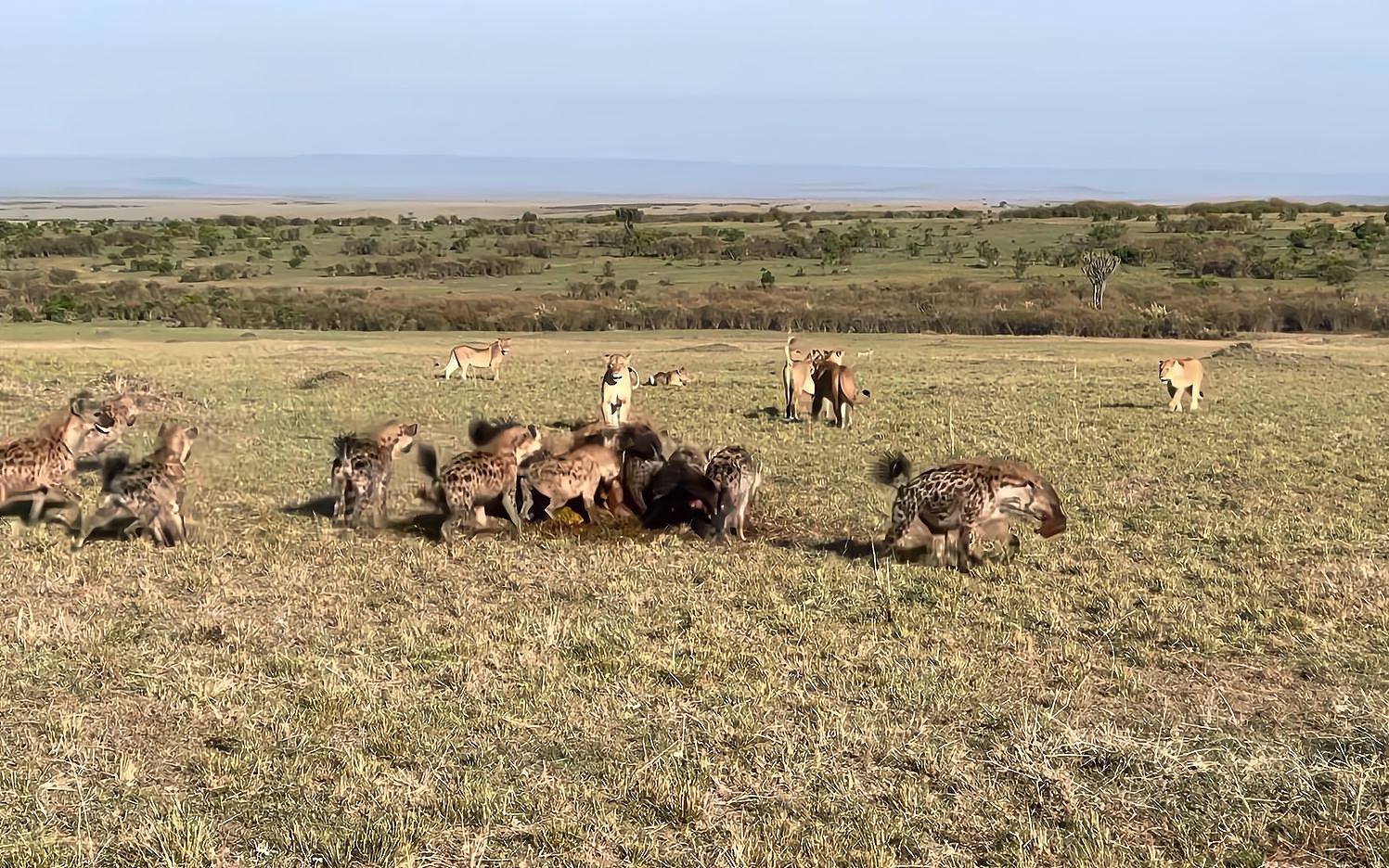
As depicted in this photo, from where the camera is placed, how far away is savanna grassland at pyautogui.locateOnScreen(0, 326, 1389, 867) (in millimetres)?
5270

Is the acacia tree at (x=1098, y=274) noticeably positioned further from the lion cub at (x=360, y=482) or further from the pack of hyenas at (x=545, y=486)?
the lion cub at (x=360, y=482)

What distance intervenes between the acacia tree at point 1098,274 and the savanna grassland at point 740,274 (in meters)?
0.52

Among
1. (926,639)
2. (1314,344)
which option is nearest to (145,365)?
(926,639)

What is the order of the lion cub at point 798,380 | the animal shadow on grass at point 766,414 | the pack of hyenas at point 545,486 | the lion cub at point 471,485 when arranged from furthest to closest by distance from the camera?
1. the animal shadow on grass at point 766,414
2. the lion cub at point 798,380
3. the lion cub at point 471,485
4. the pack of hyenas at point 545,486

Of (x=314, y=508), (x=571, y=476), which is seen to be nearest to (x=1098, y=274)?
(x=571, y=476)

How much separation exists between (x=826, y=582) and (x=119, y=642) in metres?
4.63

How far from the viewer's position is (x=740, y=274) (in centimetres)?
6056

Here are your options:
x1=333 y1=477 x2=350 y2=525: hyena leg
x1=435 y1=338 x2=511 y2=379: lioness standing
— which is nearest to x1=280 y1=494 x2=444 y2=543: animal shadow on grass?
x1=333 y1=477 x2=350 y2=525: hyena leg

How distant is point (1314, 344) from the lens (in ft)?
116

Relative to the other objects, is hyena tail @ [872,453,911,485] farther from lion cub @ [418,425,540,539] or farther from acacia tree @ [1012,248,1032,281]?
acacia tree @ [1012,248,1032,281]

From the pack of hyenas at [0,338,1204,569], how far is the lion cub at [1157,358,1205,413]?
10.4m

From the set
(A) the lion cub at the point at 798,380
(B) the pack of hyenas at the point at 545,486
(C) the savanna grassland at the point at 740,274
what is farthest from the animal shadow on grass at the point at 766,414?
(C) the savanna grassland at the point at 740,274

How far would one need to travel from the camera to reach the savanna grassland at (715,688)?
527 centimetres

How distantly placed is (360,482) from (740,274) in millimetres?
50691
